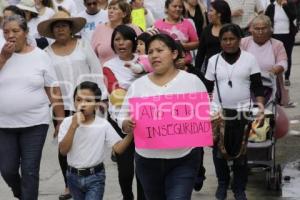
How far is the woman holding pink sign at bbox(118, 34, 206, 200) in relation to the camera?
5.65m

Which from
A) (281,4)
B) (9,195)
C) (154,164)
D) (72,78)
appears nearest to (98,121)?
(154,164)

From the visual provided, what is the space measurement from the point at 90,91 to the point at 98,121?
0.29 metres

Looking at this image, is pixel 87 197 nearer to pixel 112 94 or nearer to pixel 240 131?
pixel 112 94

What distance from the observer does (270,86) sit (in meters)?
7.91

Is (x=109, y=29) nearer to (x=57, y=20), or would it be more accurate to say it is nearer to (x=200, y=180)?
(x=57, y=20)

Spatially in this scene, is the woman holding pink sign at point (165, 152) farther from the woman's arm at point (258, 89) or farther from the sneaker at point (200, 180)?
the sneaker at point (200, 180)

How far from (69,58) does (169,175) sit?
7.05 feet

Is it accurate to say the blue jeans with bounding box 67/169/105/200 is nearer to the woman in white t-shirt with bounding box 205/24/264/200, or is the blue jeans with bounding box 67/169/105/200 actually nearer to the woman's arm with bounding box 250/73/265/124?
the woman in white t-shirt with bounding box 205/24/264/200

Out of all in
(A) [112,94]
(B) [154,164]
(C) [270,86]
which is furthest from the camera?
(C) [270,86]

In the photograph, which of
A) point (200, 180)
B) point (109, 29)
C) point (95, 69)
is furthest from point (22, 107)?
point (109, 29)

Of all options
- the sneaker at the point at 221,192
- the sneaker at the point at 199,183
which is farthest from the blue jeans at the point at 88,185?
the sneaker at the point at 199,183

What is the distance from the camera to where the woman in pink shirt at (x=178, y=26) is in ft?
30.0

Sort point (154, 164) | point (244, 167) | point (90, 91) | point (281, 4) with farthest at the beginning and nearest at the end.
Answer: point (281, 4) < point (244, 167) < point (90, 91) < point (154, 164)

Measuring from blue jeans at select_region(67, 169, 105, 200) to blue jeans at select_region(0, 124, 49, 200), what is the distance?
450mm
